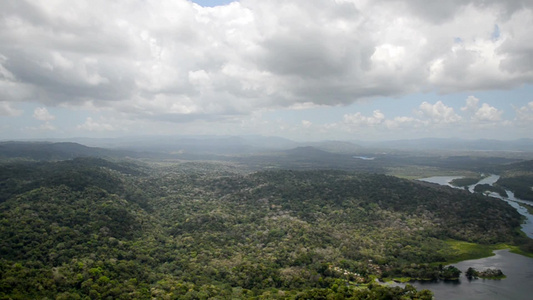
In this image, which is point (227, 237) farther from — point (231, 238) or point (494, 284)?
point (494, 284)

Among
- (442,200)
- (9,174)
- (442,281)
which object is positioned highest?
(9,174)

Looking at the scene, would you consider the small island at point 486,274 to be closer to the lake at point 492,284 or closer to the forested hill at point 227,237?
the lake at point 492,284

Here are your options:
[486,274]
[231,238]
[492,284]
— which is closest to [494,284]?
[492,284]

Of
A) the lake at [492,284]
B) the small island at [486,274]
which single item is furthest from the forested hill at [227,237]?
the small island at [486,274]

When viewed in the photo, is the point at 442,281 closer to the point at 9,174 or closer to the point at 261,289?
the point at 261,289

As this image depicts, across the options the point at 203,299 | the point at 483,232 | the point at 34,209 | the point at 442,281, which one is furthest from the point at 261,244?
the point at 483,232

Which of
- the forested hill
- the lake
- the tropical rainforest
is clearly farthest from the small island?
the forested hill

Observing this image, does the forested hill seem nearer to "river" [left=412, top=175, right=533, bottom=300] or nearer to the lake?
the lake
